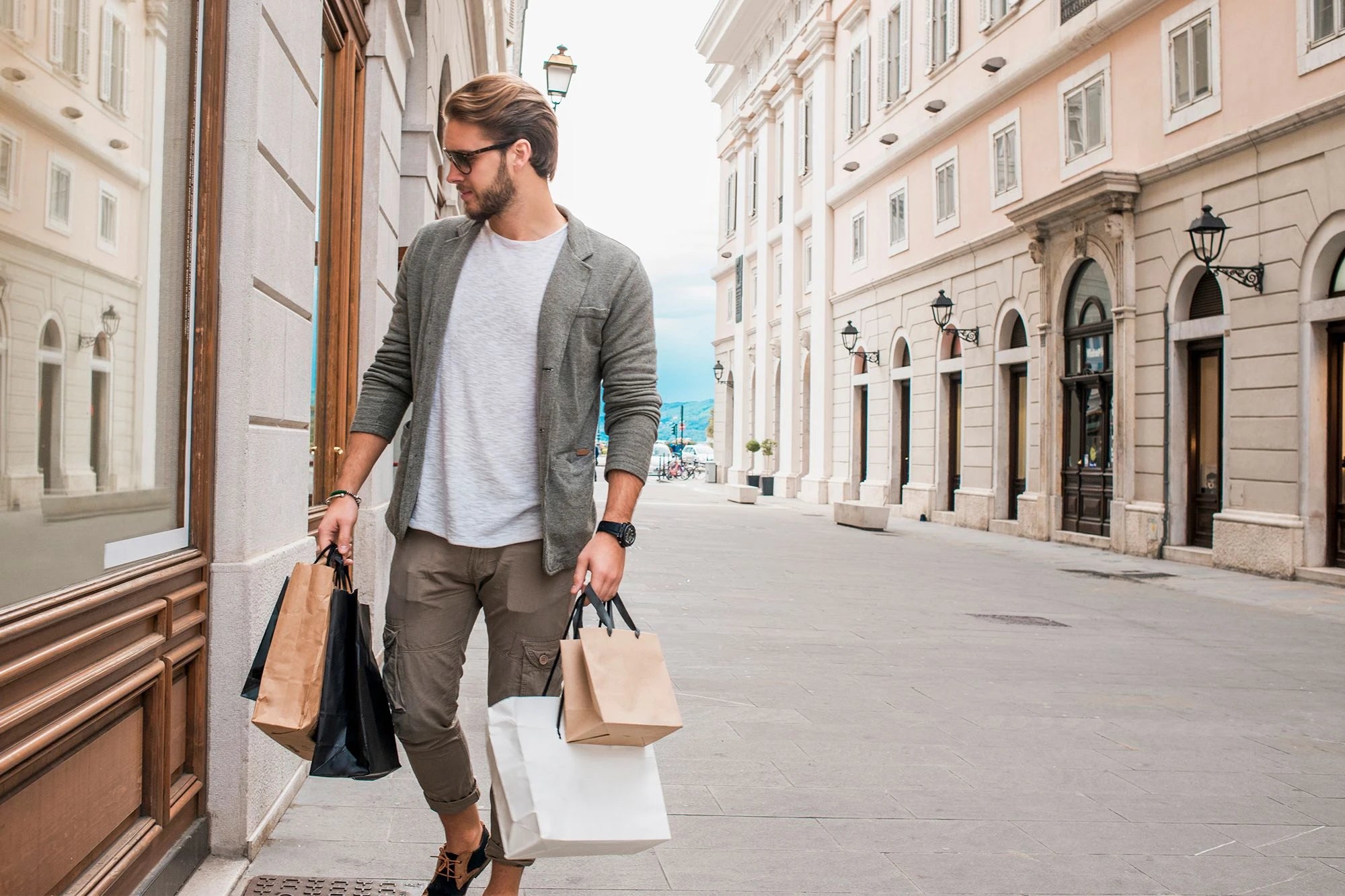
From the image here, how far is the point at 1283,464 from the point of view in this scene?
46.9ft

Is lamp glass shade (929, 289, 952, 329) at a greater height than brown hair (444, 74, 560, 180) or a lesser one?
greater

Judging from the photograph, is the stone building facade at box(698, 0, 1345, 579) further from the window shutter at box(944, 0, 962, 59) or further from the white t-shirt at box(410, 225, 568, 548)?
the white t-shirt at box(410, 225, 568, 548)

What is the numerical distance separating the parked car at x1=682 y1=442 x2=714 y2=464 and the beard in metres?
60.0

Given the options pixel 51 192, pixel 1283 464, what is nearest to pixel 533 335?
pixel 51 192

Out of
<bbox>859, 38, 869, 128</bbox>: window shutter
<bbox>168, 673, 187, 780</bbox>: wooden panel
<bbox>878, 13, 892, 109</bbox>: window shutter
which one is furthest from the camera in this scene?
<bbox>859, 38, 869, 128</bbox>: window shutter

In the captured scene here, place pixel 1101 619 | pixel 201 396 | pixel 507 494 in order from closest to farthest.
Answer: pixel 507 494 < pixel 201 396 < pixel 1101 619

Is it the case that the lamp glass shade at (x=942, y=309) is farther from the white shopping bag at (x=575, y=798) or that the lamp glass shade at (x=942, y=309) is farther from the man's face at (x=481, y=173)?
the white shopping bag at (x=575, y=798)

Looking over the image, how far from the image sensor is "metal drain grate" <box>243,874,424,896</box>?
3387mm

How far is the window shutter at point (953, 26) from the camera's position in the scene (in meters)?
24.4

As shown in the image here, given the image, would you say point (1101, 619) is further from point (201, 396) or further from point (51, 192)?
point (51, 192)

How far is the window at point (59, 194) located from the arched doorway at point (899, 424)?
85.6 ft

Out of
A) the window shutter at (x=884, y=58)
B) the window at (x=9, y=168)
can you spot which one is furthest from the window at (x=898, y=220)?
the window at (x=9, y=168)

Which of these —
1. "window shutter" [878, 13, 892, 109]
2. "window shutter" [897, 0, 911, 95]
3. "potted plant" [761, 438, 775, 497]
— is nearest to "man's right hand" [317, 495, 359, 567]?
"window shutter" [897, 0, 911, 95]

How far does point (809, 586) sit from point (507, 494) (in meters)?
9.83
